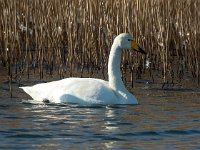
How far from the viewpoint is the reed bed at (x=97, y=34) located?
12.7 metres

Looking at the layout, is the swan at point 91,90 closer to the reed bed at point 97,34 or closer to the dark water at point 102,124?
the dark water at point 102,124

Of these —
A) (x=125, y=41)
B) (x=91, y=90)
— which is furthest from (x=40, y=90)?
(x=125, y=41)

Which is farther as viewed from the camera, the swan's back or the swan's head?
the swan's head

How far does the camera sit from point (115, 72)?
36.8 ft

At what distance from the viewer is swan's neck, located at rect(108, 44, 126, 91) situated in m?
11.1

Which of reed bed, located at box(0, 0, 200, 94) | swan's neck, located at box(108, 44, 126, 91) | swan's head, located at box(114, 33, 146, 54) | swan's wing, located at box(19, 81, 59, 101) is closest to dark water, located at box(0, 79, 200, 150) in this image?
swan's wing, located at box(19, 81, 59, 101)

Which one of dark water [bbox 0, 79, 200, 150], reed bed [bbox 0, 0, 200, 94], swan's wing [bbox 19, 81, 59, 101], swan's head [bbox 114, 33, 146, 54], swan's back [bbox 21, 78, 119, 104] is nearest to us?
dark water [bbox 0, 79, 200, 150]

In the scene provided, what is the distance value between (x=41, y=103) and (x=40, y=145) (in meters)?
3.34

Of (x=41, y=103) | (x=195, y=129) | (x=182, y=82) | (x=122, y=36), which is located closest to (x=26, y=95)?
(x=41, y=103)

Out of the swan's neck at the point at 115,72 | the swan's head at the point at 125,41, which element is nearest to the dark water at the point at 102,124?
the swan's neck at the point at 115,72

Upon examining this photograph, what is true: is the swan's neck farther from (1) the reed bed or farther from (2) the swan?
(1) the reed bed

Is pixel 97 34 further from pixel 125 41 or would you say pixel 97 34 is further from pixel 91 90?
pixel 91 90

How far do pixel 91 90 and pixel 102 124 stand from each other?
6.08 ft

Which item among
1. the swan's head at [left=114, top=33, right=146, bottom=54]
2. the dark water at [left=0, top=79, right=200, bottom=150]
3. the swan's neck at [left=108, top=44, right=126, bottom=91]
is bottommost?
the dark water at [left=0, top=79, right=200, bottom=150]
